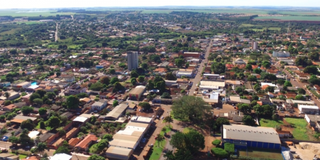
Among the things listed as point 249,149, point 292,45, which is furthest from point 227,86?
point 292,45

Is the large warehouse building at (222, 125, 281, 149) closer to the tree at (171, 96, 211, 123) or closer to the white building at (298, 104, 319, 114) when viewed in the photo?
the tree at (171, 96, 211, 123)

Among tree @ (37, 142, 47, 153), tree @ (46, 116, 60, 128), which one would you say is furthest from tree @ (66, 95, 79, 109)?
tree @ (37, 142, 47, 153)

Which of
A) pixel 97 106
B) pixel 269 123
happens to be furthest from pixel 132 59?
pixel 269 123

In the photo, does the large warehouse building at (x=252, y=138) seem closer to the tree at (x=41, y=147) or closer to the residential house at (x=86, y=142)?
the residential house at (x=86, y=142)

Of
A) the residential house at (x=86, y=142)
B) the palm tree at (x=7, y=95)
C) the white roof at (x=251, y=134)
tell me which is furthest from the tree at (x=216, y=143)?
the palm tree at (x=7, y=95)

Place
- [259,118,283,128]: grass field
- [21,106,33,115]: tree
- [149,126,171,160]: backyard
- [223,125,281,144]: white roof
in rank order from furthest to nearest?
1. [21,106,33,115]: tree
2. [259,118,283,128]: grass field
3. [223,125,281,144]: white roof
4. [149,126,171,160]: backyard

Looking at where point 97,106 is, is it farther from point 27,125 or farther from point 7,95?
point 7,95

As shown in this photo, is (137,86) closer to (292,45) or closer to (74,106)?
(74,106)
